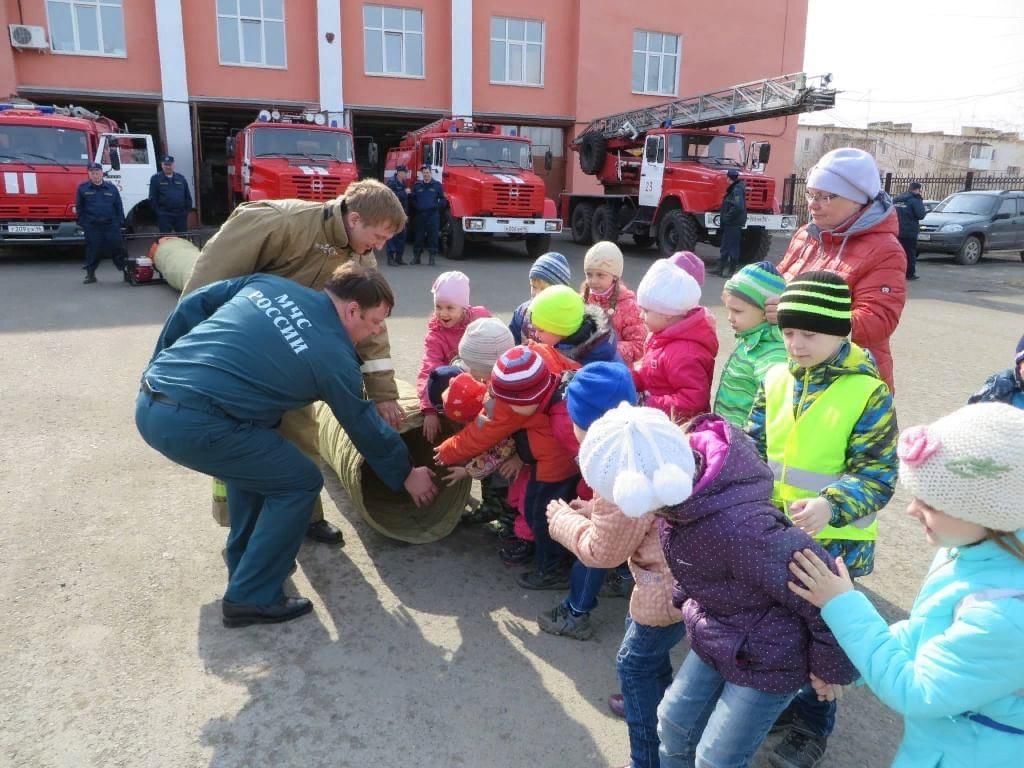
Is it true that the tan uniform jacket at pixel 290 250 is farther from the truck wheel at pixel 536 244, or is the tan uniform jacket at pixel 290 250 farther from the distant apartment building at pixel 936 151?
the distant apartment building at pixel 936 151

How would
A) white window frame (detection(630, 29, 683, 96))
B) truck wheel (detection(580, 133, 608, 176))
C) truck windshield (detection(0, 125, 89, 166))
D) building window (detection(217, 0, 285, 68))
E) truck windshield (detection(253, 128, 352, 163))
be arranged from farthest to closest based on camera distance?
1. white window frame (detection(630, 29, 683, 96))
2. building window (detection(217, 0, 285, 68))
3. truck wheel (detection(580, 133, 608, 176))
4. truck windshield (detection(253, 128, 352, 163))
5. truck windshield (detection(0, 125, 89, 166))

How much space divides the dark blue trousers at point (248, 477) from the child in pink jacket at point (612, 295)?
213 centimetres

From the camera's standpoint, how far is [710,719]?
1.92 m

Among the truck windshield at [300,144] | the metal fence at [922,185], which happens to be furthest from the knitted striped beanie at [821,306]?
the metal fence at [922,185]

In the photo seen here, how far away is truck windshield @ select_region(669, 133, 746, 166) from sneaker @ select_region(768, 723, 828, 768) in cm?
1410

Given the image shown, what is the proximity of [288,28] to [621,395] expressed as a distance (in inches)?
857

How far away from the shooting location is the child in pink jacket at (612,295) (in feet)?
14.8

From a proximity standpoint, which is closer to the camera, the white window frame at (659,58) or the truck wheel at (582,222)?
the truck wheel at (582,222)

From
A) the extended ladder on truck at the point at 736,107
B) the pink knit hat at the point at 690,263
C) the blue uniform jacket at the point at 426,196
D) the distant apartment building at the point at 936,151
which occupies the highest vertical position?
the distant apartment building at the point at 936,151

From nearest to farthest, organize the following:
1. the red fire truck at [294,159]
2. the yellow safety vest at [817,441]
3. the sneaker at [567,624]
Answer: the yellow safety vest at [817,441] → the sneaker at [567,624] → the red fire truck at [294,159]

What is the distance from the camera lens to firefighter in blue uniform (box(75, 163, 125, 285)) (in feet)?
37.6

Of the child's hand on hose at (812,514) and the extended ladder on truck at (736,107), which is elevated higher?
the extended ladder on truck at (736,107)

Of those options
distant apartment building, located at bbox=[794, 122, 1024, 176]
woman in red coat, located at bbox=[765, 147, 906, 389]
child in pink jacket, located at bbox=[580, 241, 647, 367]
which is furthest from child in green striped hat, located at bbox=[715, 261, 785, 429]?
distant apartment building, located at bbox=[794, 122, 1024, 176]

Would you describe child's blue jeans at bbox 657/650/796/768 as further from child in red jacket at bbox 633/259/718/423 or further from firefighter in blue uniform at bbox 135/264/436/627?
firefighter in blue uniform at bbox 135/264/436/627
